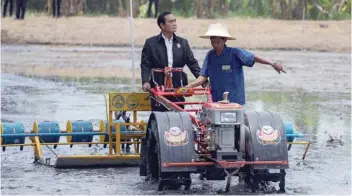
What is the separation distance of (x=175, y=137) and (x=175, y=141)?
0.15 ft

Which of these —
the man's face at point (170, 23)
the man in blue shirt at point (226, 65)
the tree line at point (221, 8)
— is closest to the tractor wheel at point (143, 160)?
the man in blue shirt at point (226, 65)

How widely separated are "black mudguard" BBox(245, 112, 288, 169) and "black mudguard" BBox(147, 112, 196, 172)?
590mm

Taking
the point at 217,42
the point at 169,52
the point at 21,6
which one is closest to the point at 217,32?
the point at 217,42

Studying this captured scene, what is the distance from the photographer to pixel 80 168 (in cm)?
1295

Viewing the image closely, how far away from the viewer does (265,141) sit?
10977 mm

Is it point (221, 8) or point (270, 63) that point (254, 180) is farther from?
point (221, 8)

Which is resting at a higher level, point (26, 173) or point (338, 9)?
point (338, 9)

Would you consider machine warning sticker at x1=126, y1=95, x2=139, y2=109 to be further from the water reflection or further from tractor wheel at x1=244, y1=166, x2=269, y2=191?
tractor wheel at x1=244, y1=166, x2=269, y2=191

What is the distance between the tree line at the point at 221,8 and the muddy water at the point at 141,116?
356 inches

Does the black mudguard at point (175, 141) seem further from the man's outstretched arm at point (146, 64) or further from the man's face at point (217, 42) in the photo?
the man's outstretched arm at point (146, 64)

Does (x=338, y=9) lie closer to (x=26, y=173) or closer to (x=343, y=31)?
(x=343, y=31)

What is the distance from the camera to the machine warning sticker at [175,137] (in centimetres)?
1089

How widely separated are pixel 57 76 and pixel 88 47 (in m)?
9.53

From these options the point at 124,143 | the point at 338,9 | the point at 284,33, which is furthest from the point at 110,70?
the point at 338,9
